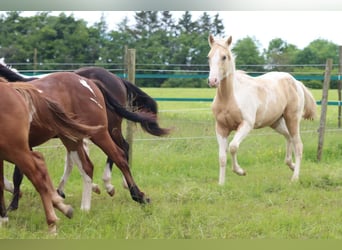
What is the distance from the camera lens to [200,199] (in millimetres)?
5719

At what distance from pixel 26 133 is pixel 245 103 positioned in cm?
335

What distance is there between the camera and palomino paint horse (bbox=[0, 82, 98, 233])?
4160 mm

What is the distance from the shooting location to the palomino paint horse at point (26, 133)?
4.16 meters

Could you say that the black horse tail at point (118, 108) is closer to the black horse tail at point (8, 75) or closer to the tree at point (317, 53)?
the black horse tail at point (8, 75)

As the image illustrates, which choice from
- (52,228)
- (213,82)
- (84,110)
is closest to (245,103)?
(213,82)

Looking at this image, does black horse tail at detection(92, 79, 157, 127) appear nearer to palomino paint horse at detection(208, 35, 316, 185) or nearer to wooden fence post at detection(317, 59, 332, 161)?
palomino paint horse at detection(208, 35, 316, 185)

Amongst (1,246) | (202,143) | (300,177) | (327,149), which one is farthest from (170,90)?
(1,246)

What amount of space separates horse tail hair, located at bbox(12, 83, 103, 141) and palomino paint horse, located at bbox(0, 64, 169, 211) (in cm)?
121

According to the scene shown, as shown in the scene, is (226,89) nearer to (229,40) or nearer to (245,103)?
(245,103)

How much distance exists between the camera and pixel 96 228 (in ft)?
15.0

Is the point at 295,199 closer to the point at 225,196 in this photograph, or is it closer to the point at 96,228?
the point at 225,196

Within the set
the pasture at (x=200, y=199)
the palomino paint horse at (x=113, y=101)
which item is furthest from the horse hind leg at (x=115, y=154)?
the palomino paint horse at (x=113, y=101)

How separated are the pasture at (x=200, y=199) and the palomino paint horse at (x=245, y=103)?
54 cm

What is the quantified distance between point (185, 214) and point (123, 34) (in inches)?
748
